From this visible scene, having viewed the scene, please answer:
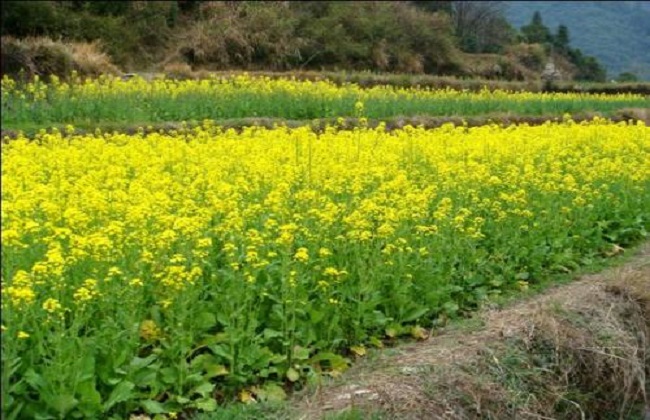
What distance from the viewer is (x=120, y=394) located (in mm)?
3633

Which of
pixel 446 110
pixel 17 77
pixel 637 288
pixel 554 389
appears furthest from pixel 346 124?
pixel 554 389

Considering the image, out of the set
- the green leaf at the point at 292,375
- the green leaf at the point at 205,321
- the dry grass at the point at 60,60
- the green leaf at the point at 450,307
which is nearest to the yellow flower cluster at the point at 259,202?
the green leaf at the point at 205,321

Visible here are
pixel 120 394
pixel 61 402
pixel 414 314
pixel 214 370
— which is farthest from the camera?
pixel 414 314

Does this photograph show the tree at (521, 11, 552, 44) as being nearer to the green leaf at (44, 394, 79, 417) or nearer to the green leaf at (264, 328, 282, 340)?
the green leaf at (264, 328, 282, 340)

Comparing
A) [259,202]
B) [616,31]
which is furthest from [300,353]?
[616,31]

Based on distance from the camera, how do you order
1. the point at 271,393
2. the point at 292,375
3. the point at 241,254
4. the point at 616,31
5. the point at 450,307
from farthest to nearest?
the point at 616,31 → the point at 450,307 → the point at 241,254 → the point at 292,375 → the point at 271,393

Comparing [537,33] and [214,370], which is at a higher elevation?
[537,33]

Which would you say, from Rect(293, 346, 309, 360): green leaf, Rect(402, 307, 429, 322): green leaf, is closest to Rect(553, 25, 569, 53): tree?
Rect(402, 307, 429, 322): green leaf

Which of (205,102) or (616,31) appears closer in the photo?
(205,102)

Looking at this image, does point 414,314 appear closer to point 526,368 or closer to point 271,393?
point 526,368

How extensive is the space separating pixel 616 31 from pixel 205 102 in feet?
39.6

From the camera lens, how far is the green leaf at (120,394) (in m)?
3.61

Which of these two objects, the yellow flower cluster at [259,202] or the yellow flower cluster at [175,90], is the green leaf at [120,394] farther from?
the yellow flower cluster at [175,90]

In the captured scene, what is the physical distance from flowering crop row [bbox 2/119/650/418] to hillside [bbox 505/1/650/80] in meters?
7.74
